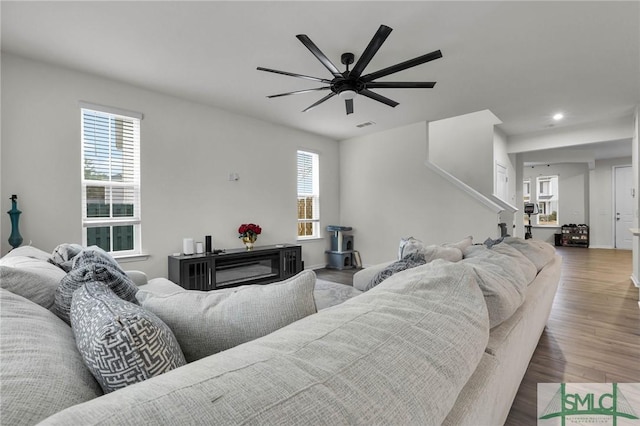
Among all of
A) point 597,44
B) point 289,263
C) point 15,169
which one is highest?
point 597,44

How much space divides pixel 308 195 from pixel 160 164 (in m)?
2.84

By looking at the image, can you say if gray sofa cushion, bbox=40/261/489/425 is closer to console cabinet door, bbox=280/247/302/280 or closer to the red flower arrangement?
the red flower arrangement

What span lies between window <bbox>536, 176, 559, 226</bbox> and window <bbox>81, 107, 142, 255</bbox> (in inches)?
472

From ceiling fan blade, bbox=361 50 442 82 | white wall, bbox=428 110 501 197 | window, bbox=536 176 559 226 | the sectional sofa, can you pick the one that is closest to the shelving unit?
window, bbox=536 176 559 226

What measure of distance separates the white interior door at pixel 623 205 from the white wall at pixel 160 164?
28.8 ft

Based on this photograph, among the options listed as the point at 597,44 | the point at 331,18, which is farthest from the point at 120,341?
the point at 597,44

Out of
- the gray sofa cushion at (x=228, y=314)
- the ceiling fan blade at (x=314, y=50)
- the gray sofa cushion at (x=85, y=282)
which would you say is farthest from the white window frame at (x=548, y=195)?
the gray sofa cushion at (x=85, y=282)

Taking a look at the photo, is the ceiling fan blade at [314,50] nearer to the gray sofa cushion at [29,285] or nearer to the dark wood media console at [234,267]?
the gray sofa cushion at [29,285]

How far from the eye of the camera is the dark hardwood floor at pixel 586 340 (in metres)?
2.04

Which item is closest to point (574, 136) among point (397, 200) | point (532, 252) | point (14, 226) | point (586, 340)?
point (397, 200)

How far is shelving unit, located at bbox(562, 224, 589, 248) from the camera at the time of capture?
359 inches

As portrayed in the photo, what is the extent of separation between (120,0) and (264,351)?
111 inches

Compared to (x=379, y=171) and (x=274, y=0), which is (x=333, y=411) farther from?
(x=379, y=171)

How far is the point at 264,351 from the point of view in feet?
1.86
